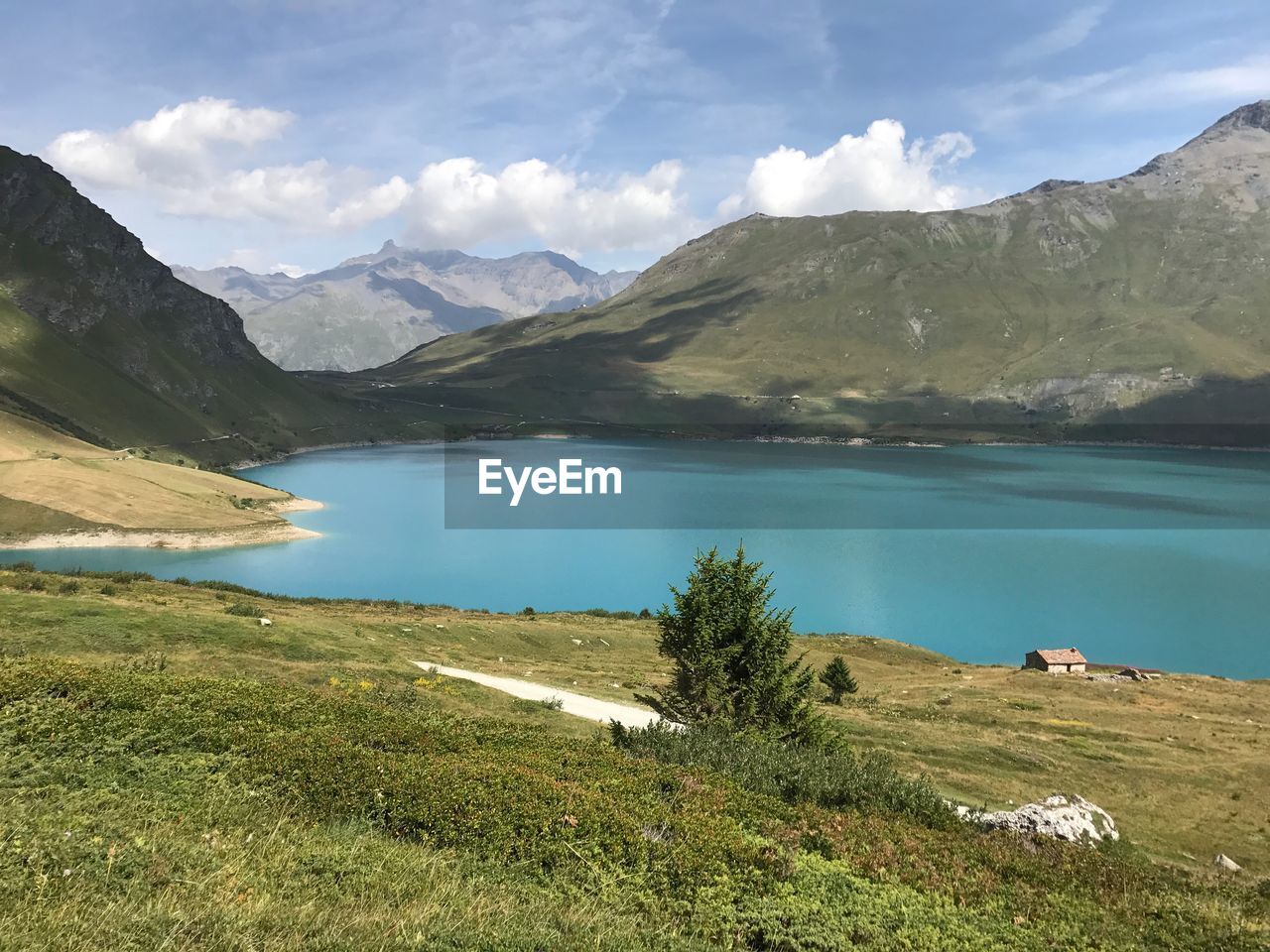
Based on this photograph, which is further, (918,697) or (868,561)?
(868,561)

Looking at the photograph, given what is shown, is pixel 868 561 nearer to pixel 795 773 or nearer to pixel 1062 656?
pixel 1062 656

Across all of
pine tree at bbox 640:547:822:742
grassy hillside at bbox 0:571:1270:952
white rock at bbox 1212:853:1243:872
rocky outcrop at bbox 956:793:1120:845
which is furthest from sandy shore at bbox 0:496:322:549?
white rock at bbox 1212:853:1243:872

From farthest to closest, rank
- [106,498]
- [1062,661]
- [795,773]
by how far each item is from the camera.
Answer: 1. [106,498]
2. [1062,661]
3. [795,773]

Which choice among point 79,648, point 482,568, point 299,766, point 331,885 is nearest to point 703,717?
point 299,766

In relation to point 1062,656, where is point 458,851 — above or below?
above

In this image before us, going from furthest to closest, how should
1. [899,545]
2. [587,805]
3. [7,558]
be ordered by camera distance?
[899,545] → [7,558] → [587,805]

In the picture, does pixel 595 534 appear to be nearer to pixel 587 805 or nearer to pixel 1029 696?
pixel 1029 696

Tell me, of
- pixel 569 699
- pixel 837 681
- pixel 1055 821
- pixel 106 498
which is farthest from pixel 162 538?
pixel 1055 821
